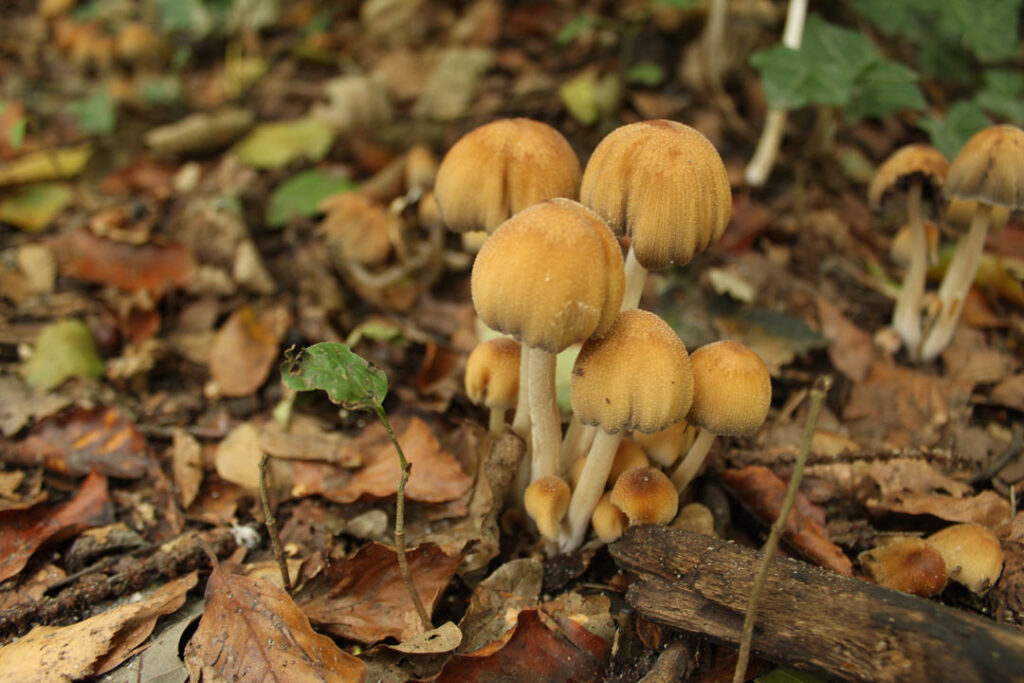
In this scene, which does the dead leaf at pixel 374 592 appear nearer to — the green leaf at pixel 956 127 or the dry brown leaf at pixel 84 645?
the dry brown leaf at pixel 84 645

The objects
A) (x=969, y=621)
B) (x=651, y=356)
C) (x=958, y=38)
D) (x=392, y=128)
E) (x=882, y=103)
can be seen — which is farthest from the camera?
(x=392, y=128)

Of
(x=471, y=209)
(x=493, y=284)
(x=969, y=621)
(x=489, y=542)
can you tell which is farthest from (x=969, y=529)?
(x=471, y=209)

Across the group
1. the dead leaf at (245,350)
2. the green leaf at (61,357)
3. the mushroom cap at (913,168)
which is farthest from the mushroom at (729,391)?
the green leaf at (61,357)

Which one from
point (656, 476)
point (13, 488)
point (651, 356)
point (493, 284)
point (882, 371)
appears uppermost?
point (493, 284)

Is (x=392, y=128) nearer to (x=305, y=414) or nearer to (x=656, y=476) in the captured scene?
(x=305, y=414)

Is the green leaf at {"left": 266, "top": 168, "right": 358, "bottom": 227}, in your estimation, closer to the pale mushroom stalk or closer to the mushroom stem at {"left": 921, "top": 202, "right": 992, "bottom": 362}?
the pale mushroom stalk
